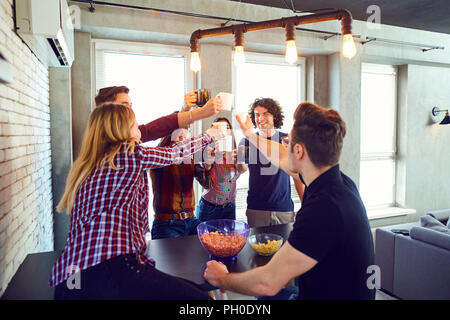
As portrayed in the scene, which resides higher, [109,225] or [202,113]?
[202,113]

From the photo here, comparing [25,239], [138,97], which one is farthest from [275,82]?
[25,239]

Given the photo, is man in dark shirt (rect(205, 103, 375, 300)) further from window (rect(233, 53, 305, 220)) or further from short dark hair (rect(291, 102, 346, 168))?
window (rect(233, 53, 305, 220))

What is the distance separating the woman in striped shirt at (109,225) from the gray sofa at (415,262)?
2.19 m

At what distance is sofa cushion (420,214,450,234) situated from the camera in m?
2.72

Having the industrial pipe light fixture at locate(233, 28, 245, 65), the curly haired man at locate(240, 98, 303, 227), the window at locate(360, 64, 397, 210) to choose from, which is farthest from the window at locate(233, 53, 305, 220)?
the industrial pipe light fixture at locate(233, 28, 245, 65)

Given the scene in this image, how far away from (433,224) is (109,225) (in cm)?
279

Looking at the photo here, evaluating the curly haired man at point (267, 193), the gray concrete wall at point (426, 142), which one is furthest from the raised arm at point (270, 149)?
the gray concrete wall at point (426, 142)

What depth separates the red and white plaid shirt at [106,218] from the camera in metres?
1.13

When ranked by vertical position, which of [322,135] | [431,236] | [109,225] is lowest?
[431,236]

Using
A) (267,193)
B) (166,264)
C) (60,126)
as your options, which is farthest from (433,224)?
(60,126)

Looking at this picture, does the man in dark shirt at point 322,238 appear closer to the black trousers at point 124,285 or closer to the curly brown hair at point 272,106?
the black trousers at point 124,285

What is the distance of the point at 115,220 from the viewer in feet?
3.87

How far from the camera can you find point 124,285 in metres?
1.15

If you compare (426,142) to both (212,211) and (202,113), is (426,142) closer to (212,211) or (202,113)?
(212,211)
